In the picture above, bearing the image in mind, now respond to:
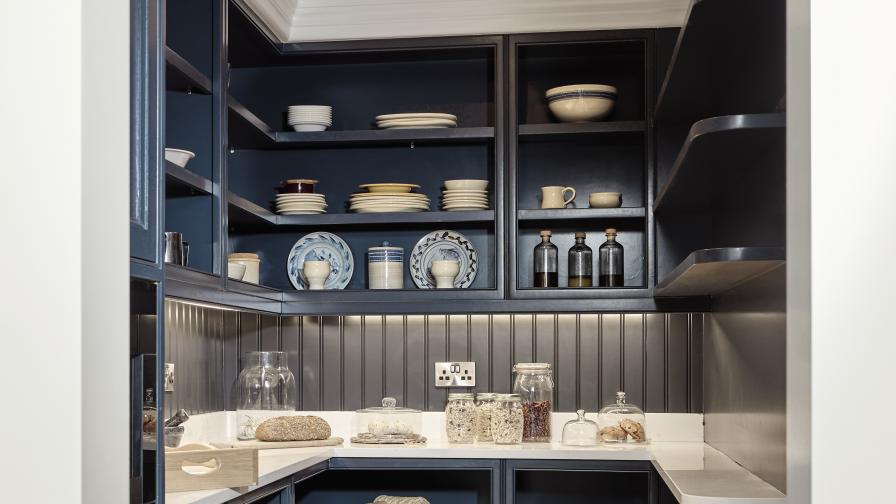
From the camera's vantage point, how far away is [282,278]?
4152mm

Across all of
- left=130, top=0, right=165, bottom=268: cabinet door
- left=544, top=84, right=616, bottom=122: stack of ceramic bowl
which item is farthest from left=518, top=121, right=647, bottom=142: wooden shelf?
left=130, top=0, right=165, bottom=268: cabinet door

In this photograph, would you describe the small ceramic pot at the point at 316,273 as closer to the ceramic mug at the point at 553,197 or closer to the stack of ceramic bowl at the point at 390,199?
the stack of ceramic bowl at the point at 390,199

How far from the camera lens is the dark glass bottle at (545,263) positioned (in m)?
3.84

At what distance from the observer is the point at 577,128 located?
3818mm

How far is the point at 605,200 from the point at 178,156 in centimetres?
164

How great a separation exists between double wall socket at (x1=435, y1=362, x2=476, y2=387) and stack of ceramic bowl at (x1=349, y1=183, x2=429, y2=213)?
25.1 inches

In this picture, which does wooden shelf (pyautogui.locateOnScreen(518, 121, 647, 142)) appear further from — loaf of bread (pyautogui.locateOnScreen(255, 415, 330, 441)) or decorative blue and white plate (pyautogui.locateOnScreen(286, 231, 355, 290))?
loaf of bread (pyautogui.locateOnScreen(255, 415, 330, 441))

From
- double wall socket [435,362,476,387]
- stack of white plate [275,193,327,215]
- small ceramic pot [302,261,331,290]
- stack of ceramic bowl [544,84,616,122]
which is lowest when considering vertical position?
double wall socket [435,362,476,387]

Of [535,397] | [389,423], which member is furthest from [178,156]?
[535,397]

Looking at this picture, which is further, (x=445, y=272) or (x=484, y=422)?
(x=445, y=272)

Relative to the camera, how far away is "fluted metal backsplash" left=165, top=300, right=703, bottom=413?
3949 mm

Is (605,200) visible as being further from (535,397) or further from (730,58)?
(730,58)

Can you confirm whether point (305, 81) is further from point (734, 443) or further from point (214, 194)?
point (734, 443)
